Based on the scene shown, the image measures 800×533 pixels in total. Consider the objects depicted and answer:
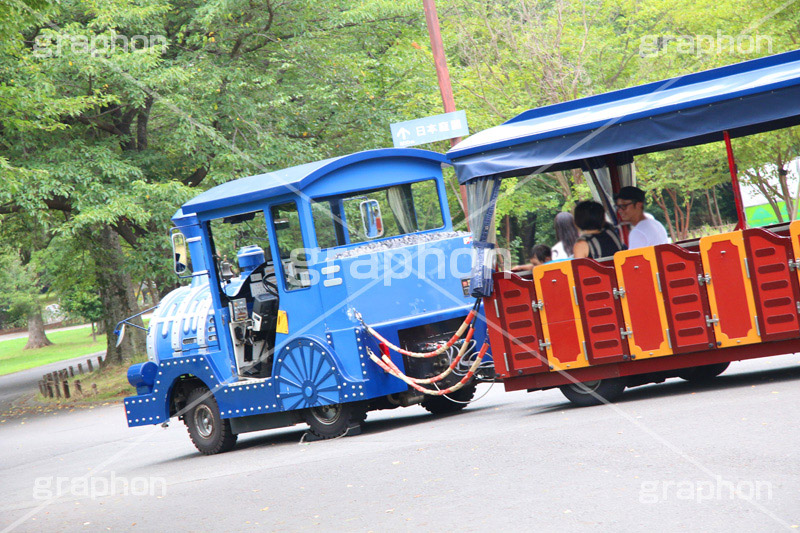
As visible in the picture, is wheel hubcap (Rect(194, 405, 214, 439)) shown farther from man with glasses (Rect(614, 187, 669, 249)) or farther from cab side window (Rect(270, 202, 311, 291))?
man with glasses (Rect(614, 187, 669, 249))

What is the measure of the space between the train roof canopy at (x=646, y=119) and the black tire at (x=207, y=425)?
4.50 meters

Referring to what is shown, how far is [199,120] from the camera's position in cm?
2047

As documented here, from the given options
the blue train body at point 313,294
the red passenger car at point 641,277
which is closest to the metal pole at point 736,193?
the red passenger car at point 641,277

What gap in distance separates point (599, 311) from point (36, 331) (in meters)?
56.7

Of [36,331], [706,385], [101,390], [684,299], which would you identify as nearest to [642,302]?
Answer: [684,299]

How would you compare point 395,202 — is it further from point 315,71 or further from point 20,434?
point 315,71

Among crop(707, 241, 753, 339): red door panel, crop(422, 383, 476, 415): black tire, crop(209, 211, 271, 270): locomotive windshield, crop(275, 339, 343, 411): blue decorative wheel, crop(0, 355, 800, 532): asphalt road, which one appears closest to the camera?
crop(0, 355, 800, 532): asphalt road

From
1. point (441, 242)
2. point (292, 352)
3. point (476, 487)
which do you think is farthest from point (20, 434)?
point (476, 487)

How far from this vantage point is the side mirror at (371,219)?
10.2m

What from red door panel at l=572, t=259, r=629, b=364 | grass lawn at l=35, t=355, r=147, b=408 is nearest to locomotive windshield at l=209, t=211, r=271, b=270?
red door panel at l=572, t=259, r=629, b=364

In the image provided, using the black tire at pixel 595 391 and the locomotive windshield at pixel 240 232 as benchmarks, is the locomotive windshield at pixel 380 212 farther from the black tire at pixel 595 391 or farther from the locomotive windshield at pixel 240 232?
the black tire at pixel 595 391

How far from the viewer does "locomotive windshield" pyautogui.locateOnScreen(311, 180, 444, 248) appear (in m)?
10.0

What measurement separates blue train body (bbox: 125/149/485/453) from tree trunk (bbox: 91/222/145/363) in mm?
12958

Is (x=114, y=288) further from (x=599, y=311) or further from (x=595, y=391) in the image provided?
(x=599, y=311)
